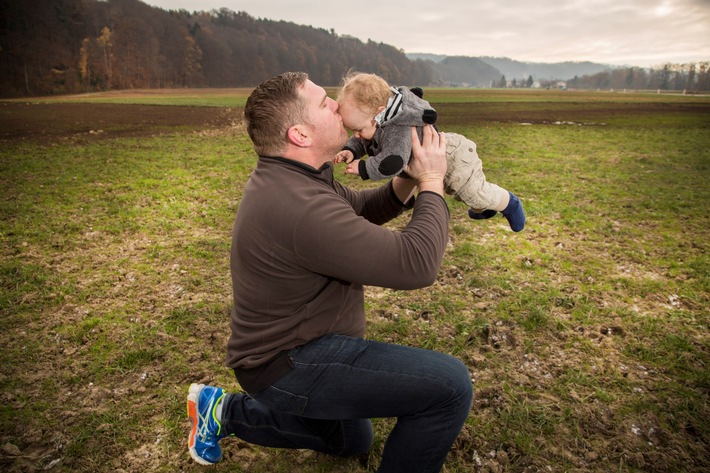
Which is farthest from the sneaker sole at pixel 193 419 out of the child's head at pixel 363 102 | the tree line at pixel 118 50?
the tree line at pixel 118 50

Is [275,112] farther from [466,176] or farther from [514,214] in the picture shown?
[514,214]

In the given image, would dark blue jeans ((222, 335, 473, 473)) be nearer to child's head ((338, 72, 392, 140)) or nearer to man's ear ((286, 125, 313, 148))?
man's ear ((286, 125, 313, 148))

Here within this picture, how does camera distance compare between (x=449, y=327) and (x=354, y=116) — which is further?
(x=449, y=327)

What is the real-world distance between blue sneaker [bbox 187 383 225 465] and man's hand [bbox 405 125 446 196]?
7.13ft

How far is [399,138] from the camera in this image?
3018mm

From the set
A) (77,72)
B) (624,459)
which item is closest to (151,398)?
(624,459)

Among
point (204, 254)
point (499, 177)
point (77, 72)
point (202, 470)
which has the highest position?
point (77, 72)

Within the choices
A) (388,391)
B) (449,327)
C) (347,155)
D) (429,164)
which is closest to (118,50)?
(347,155)

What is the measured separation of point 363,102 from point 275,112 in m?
1.34

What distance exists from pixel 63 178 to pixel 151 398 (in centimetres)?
1011

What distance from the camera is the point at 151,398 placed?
12.0 feet

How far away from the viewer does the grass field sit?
10.3 feet

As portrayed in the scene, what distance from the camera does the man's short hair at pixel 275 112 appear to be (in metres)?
2.28

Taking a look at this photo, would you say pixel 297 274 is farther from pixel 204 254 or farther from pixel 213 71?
pixel 213 71
